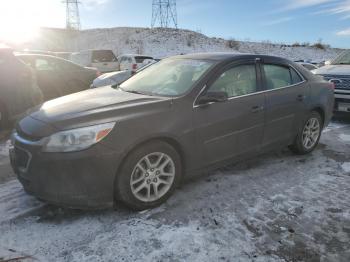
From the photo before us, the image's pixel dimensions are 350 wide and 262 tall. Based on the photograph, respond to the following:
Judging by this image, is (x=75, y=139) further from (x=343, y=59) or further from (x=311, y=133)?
(x=343, y=59)

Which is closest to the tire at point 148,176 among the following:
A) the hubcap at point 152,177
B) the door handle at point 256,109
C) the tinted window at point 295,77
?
the hubcap at point 152,177

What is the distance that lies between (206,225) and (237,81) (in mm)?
1858

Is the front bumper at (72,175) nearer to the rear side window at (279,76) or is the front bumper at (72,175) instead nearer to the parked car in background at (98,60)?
the rear side window at (279,76)

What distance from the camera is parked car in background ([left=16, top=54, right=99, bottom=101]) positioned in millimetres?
9453

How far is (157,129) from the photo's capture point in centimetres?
349

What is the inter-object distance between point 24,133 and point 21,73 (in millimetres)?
3913

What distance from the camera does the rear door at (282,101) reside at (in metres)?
4.67

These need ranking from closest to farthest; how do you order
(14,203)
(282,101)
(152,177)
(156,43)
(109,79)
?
(152,177) → (14,203) → (282,101) → (109,79) → (156,43)

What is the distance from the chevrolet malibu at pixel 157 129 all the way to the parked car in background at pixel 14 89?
2.89 meters

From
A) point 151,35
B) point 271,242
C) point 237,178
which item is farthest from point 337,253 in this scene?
point 151,35

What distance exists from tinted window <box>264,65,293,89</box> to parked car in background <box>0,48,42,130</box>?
4.47 meters

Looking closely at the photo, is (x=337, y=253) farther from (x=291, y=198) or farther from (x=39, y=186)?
(x=39, y=186)

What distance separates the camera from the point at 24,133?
3.46m

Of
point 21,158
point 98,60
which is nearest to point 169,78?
point 21,158
